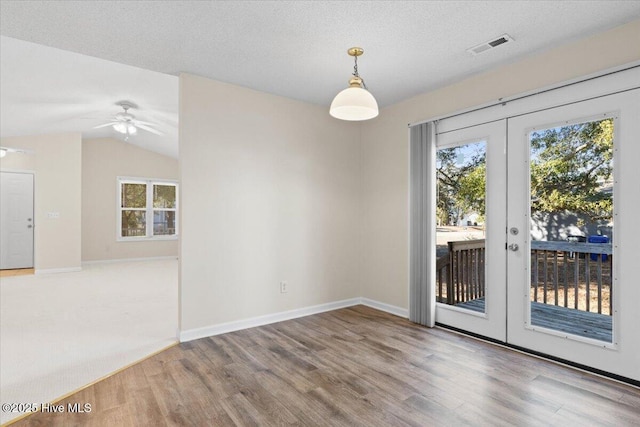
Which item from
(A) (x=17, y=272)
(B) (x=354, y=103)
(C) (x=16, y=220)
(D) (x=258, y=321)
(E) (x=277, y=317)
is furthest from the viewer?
(C) (x=16, y=220)

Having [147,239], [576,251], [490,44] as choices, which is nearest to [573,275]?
[576,251]

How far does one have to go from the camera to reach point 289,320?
3961mm

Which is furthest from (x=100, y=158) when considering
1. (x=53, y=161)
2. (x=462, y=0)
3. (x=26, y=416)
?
(x=462, y=0)

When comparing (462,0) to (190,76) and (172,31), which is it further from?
(190,76)

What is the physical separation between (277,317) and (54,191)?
6.05 metres

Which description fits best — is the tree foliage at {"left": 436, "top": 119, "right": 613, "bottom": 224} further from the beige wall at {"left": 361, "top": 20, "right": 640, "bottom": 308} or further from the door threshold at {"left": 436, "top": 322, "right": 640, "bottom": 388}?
the door threshold at {"left": 436, "top": 322, "right": 640, "bottom": 388}

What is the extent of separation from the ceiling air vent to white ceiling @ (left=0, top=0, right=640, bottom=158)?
0.05 m

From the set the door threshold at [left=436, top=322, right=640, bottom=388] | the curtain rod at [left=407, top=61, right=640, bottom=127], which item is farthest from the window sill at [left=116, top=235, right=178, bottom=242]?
the door threshold at [left=436, top=322, right=640, bottom=388]

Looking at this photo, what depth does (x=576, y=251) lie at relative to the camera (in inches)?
108

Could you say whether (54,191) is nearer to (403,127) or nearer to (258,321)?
(258,321)

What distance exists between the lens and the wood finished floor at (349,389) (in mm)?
2025

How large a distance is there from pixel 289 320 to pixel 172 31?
313 cm

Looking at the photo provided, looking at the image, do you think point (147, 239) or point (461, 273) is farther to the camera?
point (147, 239)

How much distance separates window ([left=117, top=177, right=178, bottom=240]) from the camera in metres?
8.78
